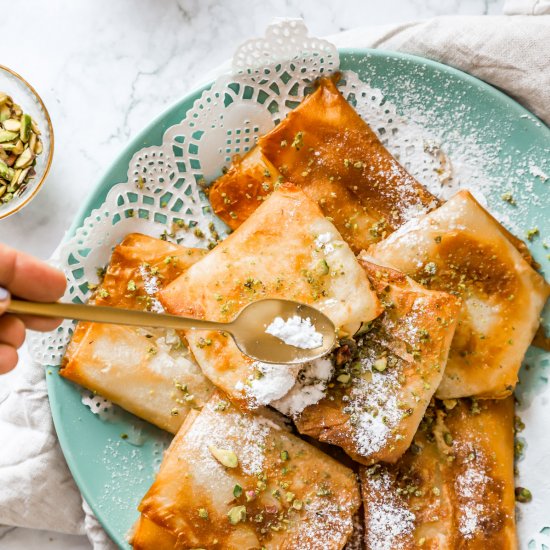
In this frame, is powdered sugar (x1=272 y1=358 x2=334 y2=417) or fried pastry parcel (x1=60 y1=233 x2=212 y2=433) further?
fried pastry parcel (x1=60 y1=233 x2=212 y2=433)

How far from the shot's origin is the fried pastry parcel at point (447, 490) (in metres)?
2.28

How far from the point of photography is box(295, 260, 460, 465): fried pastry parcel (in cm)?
219

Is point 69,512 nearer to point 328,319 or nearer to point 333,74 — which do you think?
point 328,319

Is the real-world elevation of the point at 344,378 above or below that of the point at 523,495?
above

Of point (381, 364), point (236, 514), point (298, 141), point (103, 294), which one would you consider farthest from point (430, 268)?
point (103, 294)

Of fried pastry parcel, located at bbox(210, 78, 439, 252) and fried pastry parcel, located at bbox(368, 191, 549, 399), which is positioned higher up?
fried pastry parcel, located at bbox(210, 78, 439, 252)

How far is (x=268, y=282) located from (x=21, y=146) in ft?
3.72

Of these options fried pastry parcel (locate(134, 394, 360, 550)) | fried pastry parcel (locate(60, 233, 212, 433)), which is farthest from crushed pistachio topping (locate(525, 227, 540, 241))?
fried pastry parcel (locate(60, 233, 212, 433))

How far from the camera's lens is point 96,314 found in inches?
73.4

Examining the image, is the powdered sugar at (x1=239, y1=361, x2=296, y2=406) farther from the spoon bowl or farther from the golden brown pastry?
the golden brown pastry

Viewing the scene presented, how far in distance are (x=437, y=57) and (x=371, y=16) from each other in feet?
1.43

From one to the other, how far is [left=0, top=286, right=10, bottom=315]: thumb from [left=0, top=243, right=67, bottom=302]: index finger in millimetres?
60

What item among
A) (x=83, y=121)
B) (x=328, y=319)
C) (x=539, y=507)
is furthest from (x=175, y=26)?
(x=539, y=507)

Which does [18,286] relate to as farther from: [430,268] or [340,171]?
[430,268]
